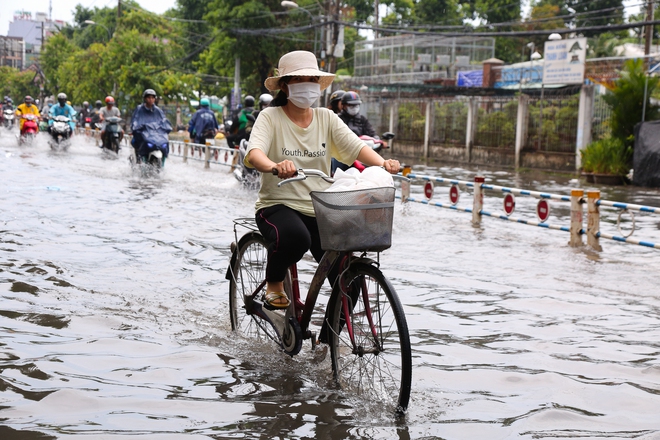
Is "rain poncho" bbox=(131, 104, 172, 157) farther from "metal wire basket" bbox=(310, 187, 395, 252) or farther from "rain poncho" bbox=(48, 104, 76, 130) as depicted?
"metal wire basket" bbox=(310, 187, 395, 252)

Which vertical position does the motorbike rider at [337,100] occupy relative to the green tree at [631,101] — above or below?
below

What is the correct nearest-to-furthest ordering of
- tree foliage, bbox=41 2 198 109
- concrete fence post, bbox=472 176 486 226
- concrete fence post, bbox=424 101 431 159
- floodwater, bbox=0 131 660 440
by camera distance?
floodwater, bbox=0 131 660 440 → concrete fence post, bbox=472 176 486 226 → concrete fence post, bbox=424 101 431 159 → tree foliage, bbox=41 2 198 109

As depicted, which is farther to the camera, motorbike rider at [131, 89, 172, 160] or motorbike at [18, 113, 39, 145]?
motorbike at [18, 113, 39, 145]

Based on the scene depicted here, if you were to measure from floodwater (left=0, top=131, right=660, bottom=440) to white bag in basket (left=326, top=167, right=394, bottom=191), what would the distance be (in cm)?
111

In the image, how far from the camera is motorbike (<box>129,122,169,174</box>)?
1730 cm

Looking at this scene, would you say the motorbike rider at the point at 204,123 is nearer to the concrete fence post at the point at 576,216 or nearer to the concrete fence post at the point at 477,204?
the concrete fence post at the point at 477,204

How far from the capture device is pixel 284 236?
455cm

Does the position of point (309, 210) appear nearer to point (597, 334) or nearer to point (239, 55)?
point (597, 334)

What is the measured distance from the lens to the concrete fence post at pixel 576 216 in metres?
10.4

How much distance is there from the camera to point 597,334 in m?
6.03

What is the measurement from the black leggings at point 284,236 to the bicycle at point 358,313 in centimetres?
15

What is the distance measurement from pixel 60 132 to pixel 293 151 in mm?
23234

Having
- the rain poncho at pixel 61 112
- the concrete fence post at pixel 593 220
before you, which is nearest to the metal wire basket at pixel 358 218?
the concrete fence post at pixel 593 220

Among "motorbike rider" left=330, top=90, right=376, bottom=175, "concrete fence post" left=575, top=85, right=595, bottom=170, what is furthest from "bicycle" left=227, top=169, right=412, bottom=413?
"concrete fence post" left=575, top=85, right=595, bottom=170
